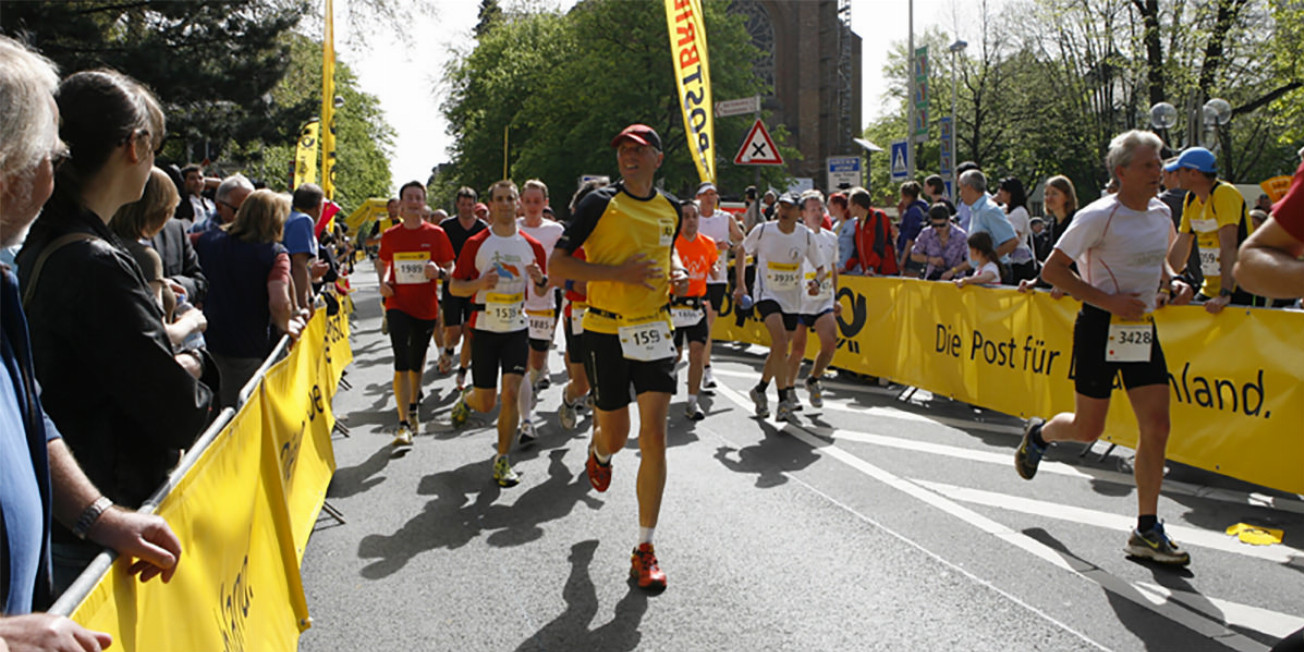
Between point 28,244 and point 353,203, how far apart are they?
6837cm

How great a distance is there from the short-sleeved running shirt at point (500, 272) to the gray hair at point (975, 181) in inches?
189

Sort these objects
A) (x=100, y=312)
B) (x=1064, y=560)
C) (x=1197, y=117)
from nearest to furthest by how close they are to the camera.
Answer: (x=100, y=312)
(x=1064, y=560)
(x=1197, y=117)

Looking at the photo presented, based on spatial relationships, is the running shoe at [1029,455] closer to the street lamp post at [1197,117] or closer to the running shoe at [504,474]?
the running shoe at [504,474]

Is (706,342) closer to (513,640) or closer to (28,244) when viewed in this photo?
(513,640)

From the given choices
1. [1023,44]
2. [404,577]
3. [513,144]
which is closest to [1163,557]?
[404,577]

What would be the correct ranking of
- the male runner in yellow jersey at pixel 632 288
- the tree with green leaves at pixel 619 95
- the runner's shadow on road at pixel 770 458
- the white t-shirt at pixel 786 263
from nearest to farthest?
the male runner in yellow jersey at pixel 632 288 < the runner's shadow on road at pixel 770 458 < the white t-shirt at pixel 786 263 < the tree with green leaves at pixel 619 95

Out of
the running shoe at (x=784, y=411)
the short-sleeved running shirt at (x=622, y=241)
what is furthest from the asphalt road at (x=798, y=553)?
the short-sleeved running shirt at (x=622, y=241)

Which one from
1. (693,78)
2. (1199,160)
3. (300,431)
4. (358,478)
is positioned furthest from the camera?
(693,78)

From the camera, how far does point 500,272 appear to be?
7.32 meters

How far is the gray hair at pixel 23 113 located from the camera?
1684 millimetres

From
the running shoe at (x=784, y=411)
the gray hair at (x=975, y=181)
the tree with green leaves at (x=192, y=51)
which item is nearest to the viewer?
the running shoe at (x=784, y=411)

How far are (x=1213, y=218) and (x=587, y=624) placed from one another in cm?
635

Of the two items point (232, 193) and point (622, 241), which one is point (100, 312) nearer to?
point (622, 241)

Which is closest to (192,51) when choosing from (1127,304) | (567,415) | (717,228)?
(717,228)
